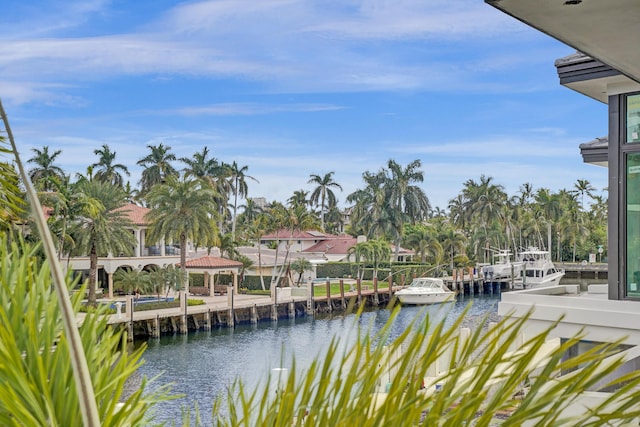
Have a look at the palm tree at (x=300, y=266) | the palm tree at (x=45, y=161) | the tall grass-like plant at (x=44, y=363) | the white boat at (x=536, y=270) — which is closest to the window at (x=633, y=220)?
the tall grass-like plant at (x=44, y=363)

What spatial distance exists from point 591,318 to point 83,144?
438 ft

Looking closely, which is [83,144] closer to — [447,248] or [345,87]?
[345,87]

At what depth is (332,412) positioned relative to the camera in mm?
1573

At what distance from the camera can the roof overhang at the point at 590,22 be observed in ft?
9.16

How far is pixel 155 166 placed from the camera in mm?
66312

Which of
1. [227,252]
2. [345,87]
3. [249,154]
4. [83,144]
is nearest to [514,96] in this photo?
[345,87]

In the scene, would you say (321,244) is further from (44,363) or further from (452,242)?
(44,363)

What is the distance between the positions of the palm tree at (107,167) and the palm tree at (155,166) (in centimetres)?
219

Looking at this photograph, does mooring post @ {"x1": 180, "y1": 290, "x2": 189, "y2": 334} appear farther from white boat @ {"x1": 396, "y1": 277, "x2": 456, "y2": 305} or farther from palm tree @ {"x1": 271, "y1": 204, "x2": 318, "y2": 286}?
palm tree @ {"x1": 271, "y1": 204, "x2": 318, "y2": 286}

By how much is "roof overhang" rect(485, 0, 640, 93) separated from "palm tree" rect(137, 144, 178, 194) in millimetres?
64176

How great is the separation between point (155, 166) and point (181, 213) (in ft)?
82.4

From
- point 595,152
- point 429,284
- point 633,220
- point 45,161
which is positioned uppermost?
point 45,161

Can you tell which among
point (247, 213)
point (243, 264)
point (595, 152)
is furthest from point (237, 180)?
point (595, 152)

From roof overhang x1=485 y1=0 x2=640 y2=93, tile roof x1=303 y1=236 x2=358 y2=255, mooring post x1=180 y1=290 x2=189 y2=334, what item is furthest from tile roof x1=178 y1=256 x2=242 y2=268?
roof overhang x1=485 y1=0 x2=640 y2=93
